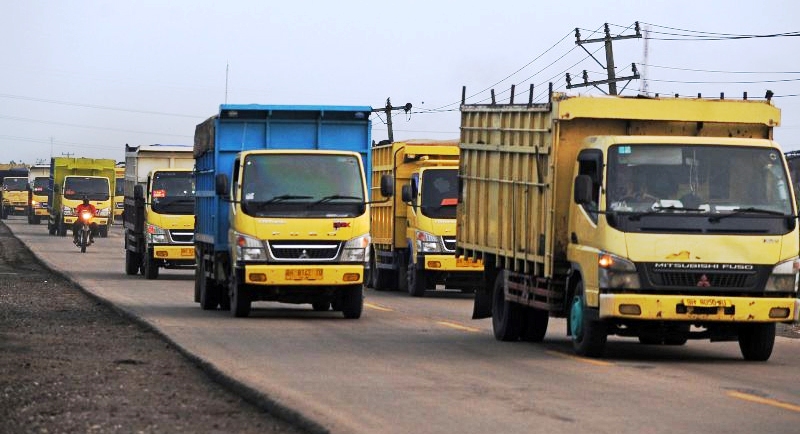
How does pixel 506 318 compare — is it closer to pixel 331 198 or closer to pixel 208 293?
pixel 331 198

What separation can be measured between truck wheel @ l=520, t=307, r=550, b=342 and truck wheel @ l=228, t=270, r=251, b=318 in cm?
517

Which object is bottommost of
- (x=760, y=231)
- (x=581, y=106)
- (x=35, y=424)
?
(x=35, y=424)

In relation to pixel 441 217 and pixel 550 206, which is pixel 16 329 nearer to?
pixel 550 206

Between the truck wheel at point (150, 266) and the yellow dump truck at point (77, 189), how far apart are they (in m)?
30.2

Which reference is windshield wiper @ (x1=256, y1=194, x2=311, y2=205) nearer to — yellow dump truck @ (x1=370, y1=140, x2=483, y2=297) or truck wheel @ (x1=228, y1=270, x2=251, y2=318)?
truck wheel @ (x1=228, y1=270, x2=251, y2=318)

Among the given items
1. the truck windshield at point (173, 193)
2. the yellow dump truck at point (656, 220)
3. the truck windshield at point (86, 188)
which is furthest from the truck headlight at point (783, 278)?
the truck windshield at point (86, 188)

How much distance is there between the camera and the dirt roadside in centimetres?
1230

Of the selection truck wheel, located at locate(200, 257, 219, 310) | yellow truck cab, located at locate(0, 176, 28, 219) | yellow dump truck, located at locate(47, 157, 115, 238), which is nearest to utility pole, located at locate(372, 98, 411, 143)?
yellow dump truck, located at locate(47, 157, 115, 238)

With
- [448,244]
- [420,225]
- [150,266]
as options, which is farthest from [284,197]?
[150,266]

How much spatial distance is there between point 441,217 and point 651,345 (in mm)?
12234

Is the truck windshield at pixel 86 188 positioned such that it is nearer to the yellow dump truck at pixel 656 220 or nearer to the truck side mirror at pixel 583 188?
the yellow dump truck at pixel 656 220

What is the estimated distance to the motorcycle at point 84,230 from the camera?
2131 inches

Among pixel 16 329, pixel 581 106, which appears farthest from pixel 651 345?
pixel 16 329

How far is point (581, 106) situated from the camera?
1823 cm
